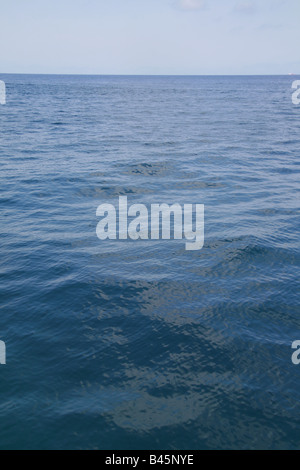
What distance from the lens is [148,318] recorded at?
15.1 metres

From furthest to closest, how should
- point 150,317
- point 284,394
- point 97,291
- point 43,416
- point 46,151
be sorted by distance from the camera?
point 46,151 < point 97,291 < point 150,317 < point 284,394 < point 43,416

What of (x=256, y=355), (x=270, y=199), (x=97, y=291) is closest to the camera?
(x=256, y=355)

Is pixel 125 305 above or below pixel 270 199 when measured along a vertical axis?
below

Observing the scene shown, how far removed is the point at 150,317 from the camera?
49.8 feet

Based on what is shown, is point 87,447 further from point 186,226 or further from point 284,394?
point 186,226

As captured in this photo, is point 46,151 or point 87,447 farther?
→ point 46,151

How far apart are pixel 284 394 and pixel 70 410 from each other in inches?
246

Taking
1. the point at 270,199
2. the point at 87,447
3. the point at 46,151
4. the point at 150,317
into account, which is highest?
the point at 46,151

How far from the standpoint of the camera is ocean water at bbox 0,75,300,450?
35.2ft

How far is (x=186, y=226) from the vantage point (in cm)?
2325

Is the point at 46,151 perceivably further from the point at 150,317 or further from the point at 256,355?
the point at 256,355

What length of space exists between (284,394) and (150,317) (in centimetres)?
549

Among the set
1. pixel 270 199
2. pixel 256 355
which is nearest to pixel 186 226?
pixel 270 199

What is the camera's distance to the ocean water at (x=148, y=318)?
35.2 feet
